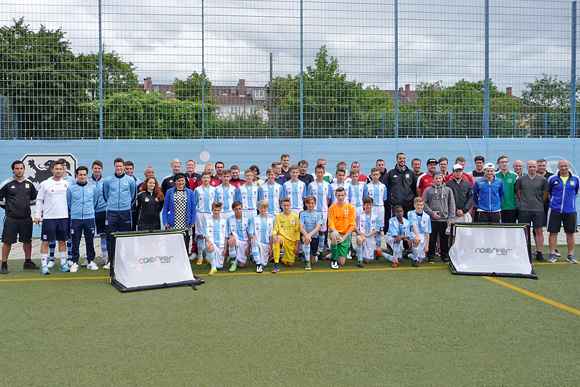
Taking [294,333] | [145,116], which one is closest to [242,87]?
[145,116]

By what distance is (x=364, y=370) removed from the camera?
3.46 metres

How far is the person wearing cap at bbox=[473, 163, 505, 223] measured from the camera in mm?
7906

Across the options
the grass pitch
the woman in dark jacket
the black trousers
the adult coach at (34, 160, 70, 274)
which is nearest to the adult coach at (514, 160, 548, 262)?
the black trousers

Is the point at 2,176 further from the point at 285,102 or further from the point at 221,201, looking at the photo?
the point at 285,102

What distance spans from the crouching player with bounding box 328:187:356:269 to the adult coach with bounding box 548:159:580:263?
11.8ft

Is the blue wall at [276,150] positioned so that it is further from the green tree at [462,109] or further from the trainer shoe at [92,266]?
the trainer shoe at [92,266]

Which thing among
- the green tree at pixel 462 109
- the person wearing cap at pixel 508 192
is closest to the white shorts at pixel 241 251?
the person wearing cap at pixel 508 192

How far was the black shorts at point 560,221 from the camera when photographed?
25.6ft

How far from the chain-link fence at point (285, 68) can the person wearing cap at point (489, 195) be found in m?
3.49

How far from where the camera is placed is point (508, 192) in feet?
26.7

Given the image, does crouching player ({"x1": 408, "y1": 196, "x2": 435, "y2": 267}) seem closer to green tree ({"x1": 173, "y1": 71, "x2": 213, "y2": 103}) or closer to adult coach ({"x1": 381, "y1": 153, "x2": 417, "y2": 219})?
adult coach ({"x1": 381, "y1": 153, "x2": 417, "y2": 219})

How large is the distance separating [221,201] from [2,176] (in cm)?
619

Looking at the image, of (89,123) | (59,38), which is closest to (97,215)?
(89,123)

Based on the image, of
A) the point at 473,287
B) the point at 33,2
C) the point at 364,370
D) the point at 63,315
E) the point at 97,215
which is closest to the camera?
the point at 364,370
